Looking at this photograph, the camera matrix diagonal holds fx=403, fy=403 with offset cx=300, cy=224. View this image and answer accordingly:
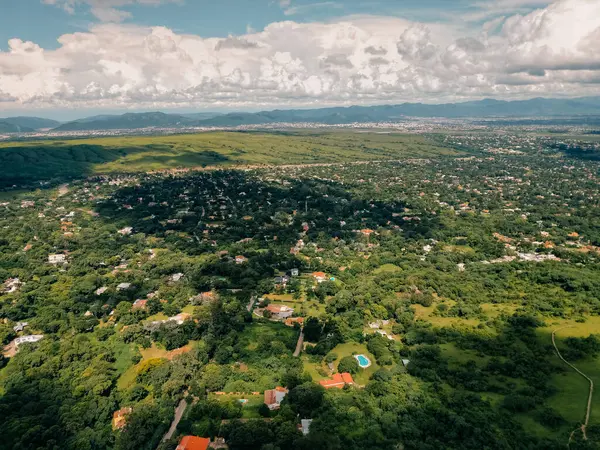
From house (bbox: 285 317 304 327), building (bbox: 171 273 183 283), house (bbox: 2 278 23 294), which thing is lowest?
house (bbox: 285 317 304 327)

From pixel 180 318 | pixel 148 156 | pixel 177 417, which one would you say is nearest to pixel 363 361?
pixel 177 417

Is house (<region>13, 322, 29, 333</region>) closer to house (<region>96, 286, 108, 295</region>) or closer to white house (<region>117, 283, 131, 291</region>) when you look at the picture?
house (<region>96, 286, 108, 295</region>)

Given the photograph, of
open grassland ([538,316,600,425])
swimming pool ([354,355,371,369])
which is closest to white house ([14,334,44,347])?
swimming pool ([354,355,371,369])

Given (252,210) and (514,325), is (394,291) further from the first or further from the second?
(252,210)

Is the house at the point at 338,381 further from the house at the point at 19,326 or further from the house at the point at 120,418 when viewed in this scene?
the house at the point at 19,326

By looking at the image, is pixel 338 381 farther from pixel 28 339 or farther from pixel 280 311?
pixel 28 339

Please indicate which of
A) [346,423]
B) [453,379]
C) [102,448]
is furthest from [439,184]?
[102,448]

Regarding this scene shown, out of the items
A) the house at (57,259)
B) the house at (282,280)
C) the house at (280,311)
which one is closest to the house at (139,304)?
the house at (280,311)
